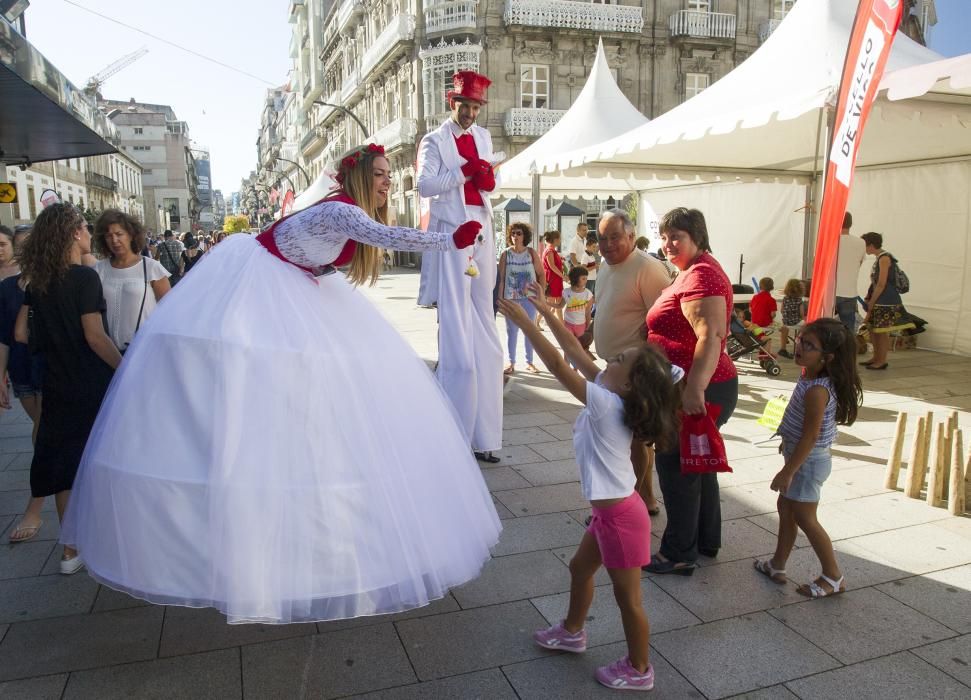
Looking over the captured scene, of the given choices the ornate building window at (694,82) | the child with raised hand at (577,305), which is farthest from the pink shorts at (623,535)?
the ornate building window at (694,82)

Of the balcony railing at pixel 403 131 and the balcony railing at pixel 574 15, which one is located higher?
the balcony railing at pixel 574 15

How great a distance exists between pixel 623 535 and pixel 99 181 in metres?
58.6

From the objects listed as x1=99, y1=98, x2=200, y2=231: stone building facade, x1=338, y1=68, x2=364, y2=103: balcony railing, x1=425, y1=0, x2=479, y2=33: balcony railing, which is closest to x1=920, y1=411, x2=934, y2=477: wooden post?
x1=425, y1=0, x2=479, y2=33: balcony railing

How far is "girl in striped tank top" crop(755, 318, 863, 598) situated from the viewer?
308cm

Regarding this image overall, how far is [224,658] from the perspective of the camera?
269 centimetres

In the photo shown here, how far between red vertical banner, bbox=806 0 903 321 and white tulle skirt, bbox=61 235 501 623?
10.9ft

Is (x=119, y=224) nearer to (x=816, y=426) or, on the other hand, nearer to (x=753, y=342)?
(x=816, y=426)

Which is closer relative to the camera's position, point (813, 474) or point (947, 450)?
point (813, 474)

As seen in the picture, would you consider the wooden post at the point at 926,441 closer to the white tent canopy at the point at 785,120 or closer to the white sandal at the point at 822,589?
the white sandal at the point at 822,589

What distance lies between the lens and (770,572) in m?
3.33

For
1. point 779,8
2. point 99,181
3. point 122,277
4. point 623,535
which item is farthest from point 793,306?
point 99,181

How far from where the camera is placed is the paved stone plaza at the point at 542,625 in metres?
2.53

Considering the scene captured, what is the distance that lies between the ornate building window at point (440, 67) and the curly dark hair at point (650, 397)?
28.3 metres

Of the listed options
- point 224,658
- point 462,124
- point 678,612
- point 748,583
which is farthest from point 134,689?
point 462,124
